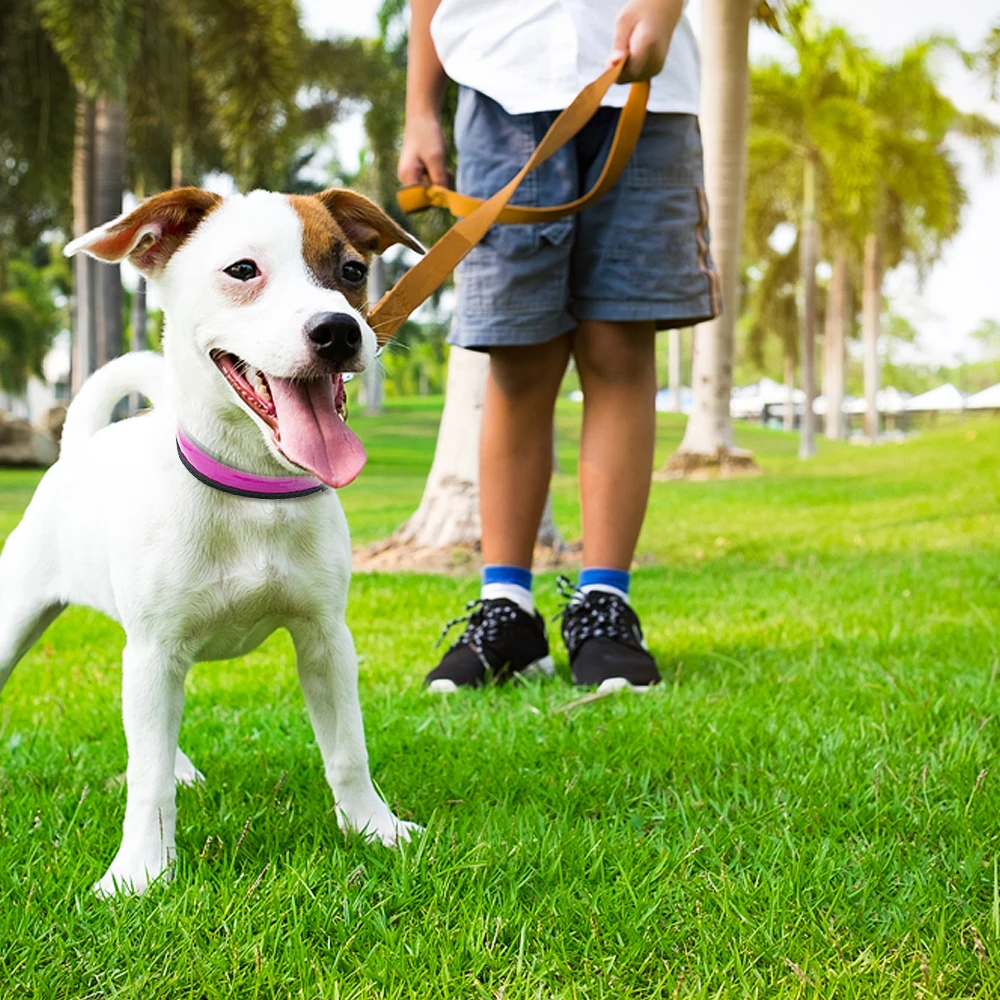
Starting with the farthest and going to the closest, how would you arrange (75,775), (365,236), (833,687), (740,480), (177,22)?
(177,22) → (740,480) → (833,687) → (75,775) → (365,236)

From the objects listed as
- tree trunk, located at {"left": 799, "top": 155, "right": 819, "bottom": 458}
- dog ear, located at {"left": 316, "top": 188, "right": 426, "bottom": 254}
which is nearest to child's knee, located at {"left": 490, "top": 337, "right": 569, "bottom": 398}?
dog ear, located at {"left": 316, "top": 188, "right": 426, "bottom": 254}

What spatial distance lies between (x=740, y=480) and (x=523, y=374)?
11968 mm

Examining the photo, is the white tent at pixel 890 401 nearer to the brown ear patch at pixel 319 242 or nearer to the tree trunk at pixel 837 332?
the tree trunk at pixel 837 332

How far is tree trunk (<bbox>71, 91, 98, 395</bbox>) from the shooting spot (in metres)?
18.2

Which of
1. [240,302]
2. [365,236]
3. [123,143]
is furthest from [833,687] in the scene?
[123,143]

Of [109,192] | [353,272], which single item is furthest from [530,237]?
[109,192]

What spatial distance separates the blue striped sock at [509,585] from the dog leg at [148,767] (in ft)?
5.00

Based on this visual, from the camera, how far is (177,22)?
64.2 ft

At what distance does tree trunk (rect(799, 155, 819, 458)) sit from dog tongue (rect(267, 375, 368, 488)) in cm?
2443

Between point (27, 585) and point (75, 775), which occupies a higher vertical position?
point (27, 585)

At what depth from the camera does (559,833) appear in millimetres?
1999

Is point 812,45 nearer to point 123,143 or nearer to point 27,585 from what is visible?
point 123,143

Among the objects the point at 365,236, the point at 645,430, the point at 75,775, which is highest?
the point at 365,236

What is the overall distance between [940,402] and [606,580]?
7303cm
